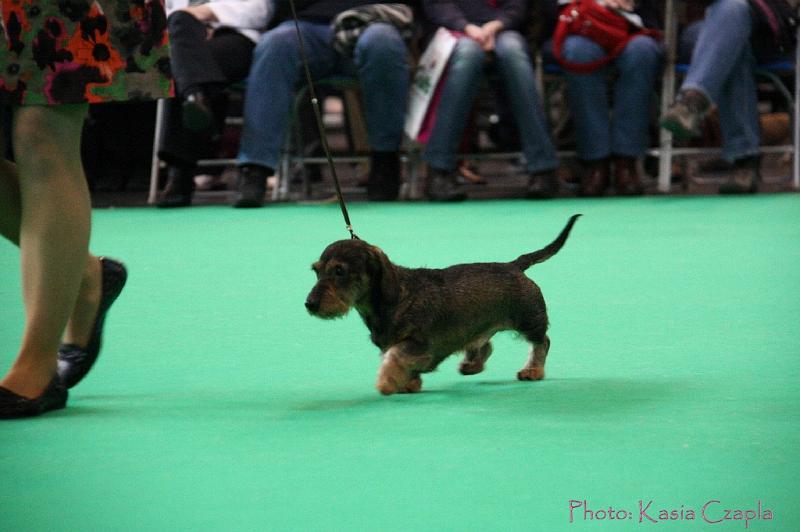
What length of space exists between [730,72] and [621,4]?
74 centimetres

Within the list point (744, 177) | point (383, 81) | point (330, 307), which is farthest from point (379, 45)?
point (330, 307)

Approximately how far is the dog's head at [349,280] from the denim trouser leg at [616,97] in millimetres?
4767

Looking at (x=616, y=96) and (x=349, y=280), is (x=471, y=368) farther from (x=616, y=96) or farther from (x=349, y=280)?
(x=616, y=96)

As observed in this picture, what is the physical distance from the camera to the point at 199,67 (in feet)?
21.7

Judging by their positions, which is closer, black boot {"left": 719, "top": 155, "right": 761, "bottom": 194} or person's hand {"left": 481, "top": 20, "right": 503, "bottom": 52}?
person's hand {"left": 481, "top": 20, "right": 503, "bottom": 52}

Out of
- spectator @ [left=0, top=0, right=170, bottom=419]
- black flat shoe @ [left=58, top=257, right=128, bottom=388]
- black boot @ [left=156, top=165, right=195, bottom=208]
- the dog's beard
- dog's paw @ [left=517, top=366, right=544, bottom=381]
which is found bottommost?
black boot @ [left=156, top=165, right=195, bottom=208]

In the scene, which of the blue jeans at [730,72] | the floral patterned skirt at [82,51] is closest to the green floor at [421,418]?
the floral patterned skirt at [82,51]

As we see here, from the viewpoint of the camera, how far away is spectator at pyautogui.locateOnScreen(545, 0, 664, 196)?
683 centimetres

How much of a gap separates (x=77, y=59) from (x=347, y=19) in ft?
15.3

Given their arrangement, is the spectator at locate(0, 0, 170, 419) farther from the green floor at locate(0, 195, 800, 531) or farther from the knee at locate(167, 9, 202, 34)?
the knee at locate(167, 9, 202, 34)

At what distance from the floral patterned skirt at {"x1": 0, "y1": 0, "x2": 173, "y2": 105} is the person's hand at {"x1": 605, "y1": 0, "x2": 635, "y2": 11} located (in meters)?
4.88

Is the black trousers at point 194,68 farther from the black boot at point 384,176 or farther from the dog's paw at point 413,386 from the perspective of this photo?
the dog's paw at point 413,386

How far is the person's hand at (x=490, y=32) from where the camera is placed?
6809 millimetres

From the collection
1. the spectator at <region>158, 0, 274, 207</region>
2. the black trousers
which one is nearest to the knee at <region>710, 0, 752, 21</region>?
the spectator at <region>158, 0, 274, 207</region>
